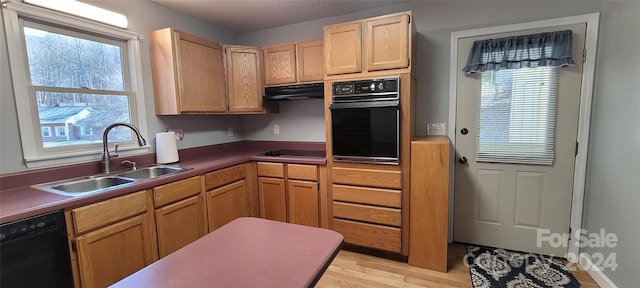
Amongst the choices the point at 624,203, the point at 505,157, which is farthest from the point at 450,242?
the point at 624,203

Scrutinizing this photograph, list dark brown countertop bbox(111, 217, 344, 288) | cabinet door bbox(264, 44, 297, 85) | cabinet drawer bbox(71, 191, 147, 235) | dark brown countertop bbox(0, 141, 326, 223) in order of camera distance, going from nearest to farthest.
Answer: dark brown countertop bbox(111, 217, 344, 288)
dark brown countertop bbox(0, 141, 326, 223)
cabinet drawer bbox(71, 191, 147, 235)
cabinet door bbox(264, 44, 297, 85)

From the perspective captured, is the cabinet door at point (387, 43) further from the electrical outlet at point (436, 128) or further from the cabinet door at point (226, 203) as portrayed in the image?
the cabinet door at point (226, 203)

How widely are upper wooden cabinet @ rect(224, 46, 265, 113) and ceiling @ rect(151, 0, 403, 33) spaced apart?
0.34m

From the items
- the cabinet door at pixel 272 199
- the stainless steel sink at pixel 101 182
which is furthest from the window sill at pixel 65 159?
the cabinet door at pixel 272 199

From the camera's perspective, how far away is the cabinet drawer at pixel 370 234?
234 cm

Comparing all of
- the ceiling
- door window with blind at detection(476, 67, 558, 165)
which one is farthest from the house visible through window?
door window with blind at detection(476, 67, 558, 165)

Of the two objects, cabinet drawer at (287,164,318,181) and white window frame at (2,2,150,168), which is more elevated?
white window frame at (2,2,150,168)

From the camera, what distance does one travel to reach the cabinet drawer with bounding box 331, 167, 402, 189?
229 centimetres

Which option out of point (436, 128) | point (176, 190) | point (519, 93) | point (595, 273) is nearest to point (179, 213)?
point (176, 190)

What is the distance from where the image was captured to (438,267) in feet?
Answer: 7.36

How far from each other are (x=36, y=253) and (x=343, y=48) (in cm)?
239

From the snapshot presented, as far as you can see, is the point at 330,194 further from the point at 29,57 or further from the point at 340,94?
the point at 29,57

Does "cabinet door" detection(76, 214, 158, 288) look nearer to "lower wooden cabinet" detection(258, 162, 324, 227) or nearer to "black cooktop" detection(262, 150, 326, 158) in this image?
"lower wooden cabinet" detection(258, 162, 324, 227)

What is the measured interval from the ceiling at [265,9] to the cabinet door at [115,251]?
1988 mm
